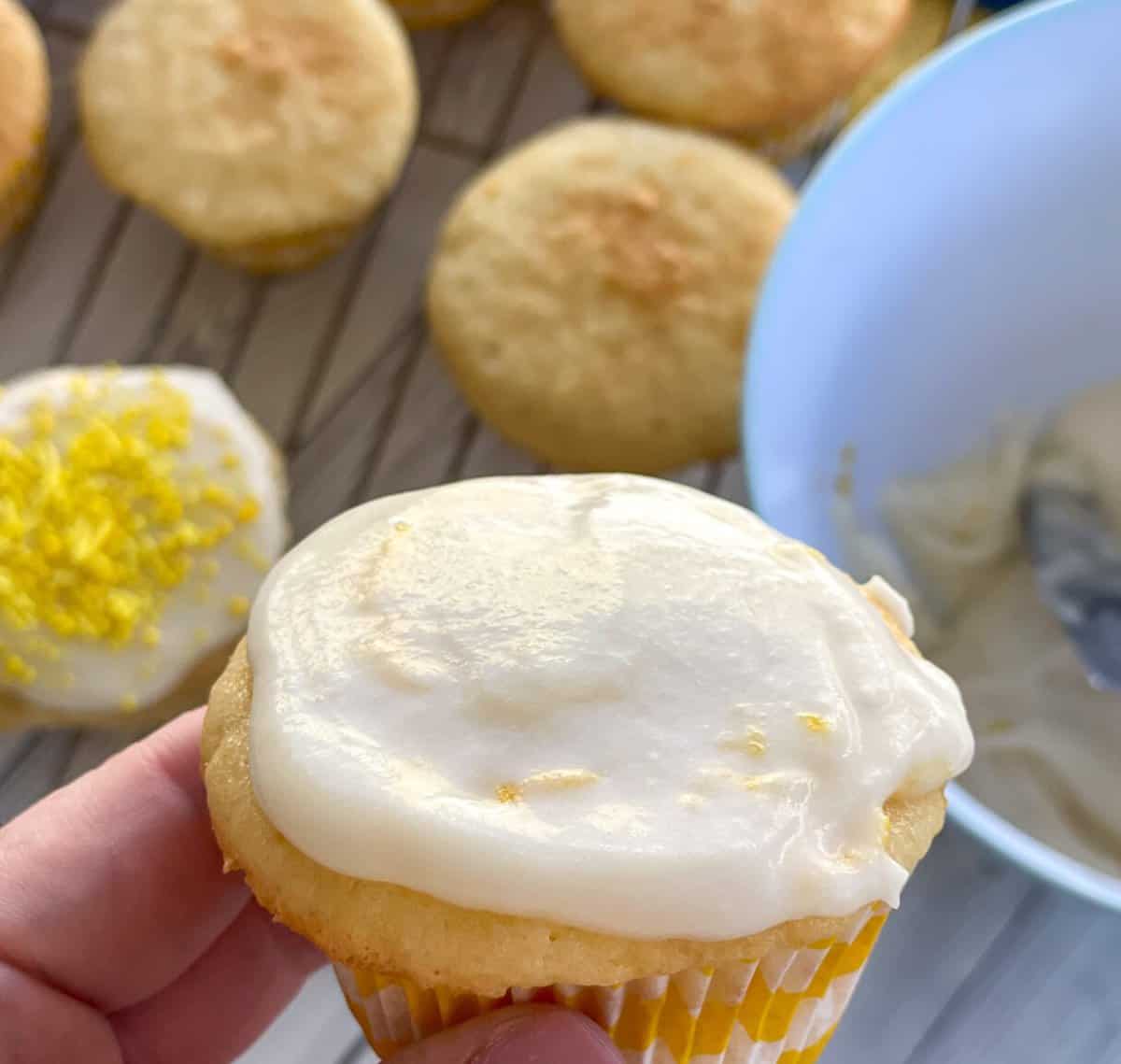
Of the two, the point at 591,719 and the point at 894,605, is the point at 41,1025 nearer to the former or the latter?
the point at 591,719

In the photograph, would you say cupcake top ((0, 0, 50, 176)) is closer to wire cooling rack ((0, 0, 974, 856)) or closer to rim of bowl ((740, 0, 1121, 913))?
wire cooling rack ((0, 0, 974, 856))

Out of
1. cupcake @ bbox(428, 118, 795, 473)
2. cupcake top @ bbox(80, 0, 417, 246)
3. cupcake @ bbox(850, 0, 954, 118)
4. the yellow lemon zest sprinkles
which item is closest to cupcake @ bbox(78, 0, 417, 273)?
cupcake top @ bbox(80, 0, 417, 246)

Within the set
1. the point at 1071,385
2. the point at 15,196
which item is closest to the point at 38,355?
the point at 15,196

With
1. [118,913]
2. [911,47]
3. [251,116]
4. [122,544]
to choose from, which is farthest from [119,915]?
[911,47]

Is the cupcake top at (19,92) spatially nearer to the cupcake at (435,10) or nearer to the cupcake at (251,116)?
the cupcake at (251,116)

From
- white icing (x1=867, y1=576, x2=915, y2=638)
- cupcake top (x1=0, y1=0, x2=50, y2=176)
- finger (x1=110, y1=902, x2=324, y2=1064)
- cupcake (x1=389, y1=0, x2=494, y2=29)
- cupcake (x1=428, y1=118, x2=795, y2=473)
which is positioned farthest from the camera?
cupcake (x1=389, y1=0, x2=494, y2=29)
